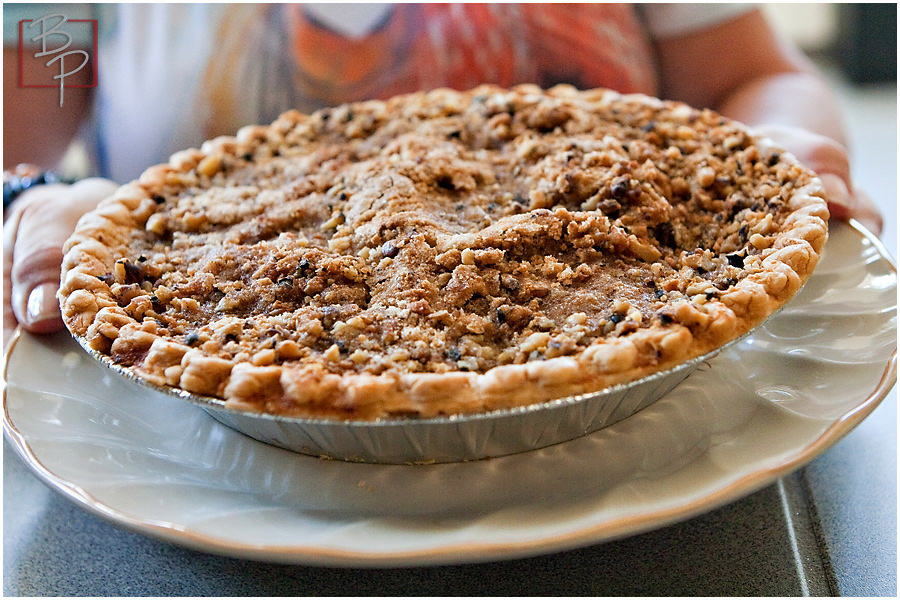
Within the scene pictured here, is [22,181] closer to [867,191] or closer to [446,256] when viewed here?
[446,256]

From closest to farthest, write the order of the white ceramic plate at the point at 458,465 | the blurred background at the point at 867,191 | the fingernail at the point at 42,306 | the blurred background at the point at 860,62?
the white ceramic plate at the point at 458,465, the blurred background at the point at 867,191, the fingernail at the point at 42,306, the blurred background at the point at 860,62

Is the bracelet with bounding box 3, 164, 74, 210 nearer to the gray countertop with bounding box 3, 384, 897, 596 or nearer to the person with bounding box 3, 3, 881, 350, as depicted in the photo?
the person with bounding box 3, 3, 881, 350

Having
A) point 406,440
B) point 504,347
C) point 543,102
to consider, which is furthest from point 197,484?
point 543,102

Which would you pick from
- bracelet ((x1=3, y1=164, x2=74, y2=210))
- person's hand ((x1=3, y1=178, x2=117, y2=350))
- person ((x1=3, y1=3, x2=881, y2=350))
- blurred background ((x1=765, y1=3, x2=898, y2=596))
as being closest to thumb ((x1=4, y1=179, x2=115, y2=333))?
person's hand ((x1=3, y1=178, x2=117, y2=350))

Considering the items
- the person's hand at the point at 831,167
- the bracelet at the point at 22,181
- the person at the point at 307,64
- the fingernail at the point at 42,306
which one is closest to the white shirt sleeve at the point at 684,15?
the person at the point at 307,64

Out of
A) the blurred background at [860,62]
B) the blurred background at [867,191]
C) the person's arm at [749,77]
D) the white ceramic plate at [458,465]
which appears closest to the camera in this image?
the white ceramic plate at [458,465]

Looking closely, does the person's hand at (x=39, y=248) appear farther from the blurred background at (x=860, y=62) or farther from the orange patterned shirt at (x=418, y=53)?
the blurred background at (x=860, y=62)

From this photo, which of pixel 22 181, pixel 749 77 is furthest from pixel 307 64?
pixel 749 77
